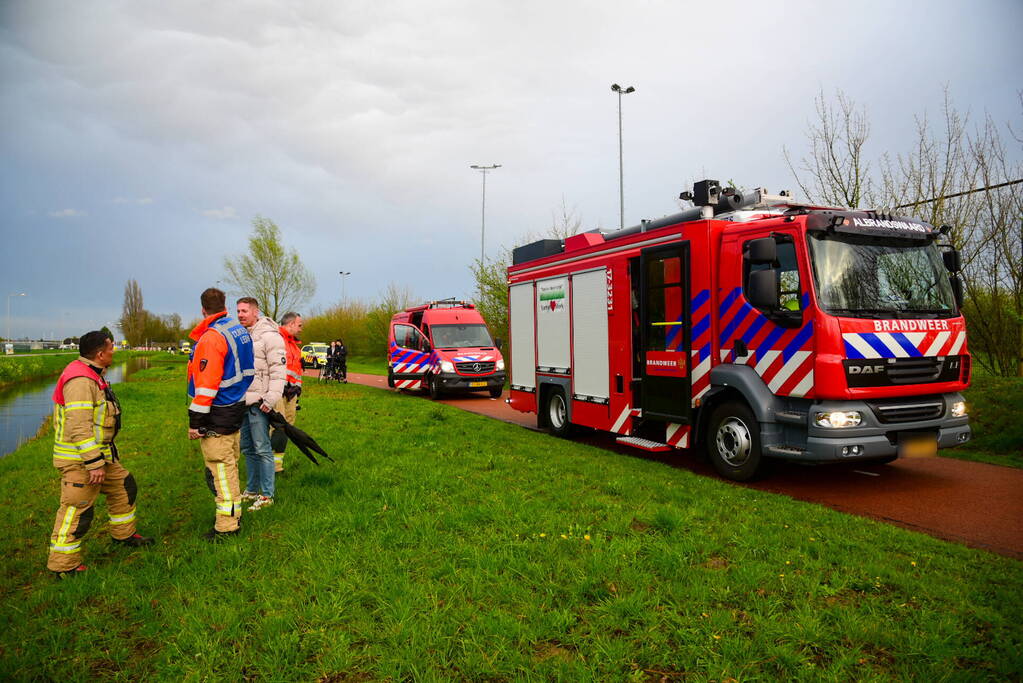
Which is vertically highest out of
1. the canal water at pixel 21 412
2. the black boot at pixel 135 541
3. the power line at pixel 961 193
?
the power line at pixel 961 193

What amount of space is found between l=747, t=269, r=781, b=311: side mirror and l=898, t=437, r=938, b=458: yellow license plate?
1892 mm

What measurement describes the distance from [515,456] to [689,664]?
17.2 ft

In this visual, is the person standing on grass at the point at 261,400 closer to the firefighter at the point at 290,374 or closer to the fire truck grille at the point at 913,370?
the firefighter at the point at 290,374

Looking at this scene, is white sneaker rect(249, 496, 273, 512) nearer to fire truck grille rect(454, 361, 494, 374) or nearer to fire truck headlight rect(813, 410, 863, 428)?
fire truck headlight rect(813, 410, 863, 428)

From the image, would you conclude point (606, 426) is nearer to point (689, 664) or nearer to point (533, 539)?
point (533, 539)

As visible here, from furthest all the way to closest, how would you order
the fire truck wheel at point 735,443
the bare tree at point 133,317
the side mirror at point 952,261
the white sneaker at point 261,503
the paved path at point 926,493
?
1. the bare tree at point 133,317
2. the side mirror at point 952,261
3. the fire truck wheel at point 735,443
4. the white sneaker at point 261,503
5. the paved path at point 926,493

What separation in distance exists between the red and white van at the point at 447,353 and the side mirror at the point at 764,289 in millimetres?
11938

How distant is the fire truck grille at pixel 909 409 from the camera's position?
251 inches

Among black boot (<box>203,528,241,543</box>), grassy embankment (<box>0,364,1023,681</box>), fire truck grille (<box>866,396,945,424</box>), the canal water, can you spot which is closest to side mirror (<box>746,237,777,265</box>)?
fire truck grille (<box>866,396,945,424</box>)

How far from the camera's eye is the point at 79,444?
454 cm

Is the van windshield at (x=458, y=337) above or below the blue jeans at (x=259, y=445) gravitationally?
above

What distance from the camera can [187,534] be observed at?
17.8ft

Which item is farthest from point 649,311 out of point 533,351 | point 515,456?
point 533,351

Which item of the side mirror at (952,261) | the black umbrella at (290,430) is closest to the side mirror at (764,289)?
the side mirror at (952,261)
